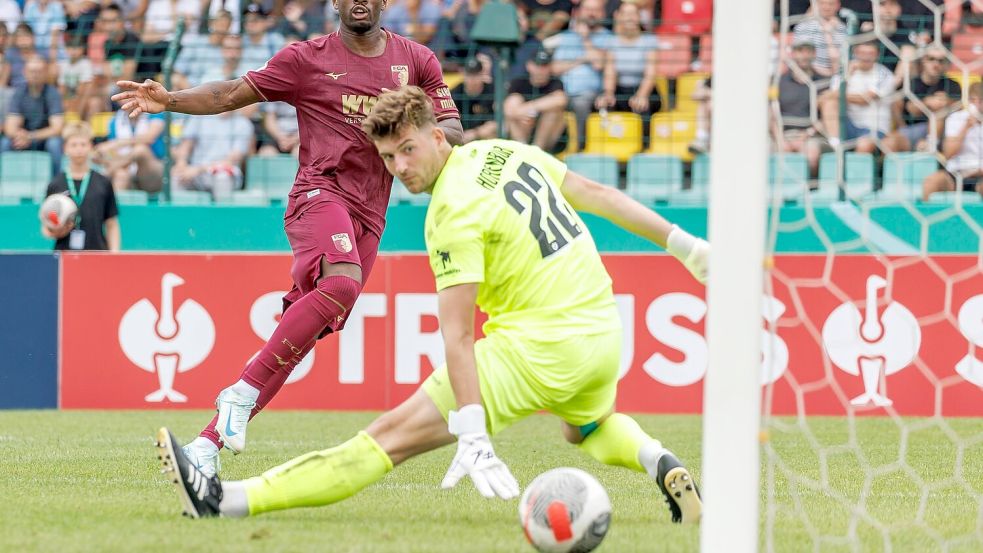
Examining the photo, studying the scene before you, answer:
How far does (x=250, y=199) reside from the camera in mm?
12570

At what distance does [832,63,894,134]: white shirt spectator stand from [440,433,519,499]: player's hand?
736 cm

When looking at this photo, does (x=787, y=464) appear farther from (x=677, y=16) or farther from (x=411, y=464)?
(x=677, y=16)

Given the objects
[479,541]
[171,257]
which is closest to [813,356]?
[171,257]

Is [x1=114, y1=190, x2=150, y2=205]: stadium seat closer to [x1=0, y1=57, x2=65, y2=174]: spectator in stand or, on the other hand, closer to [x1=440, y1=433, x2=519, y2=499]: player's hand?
[x1=0, y1=57, x2=65, y2=174]: spectator in stand

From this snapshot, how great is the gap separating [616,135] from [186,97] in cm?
652

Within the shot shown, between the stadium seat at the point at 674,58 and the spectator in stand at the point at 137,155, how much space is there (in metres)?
4.56

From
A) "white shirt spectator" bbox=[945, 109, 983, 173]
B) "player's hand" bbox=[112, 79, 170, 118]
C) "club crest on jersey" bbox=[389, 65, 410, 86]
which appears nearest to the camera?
"player's hand" bbox=[112, 79, 170, 118]

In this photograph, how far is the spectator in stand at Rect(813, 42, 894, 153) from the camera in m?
11.1

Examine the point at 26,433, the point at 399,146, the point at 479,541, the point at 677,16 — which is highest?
the point at 677,16

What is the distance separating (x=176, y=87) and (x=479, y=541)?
9178 mm

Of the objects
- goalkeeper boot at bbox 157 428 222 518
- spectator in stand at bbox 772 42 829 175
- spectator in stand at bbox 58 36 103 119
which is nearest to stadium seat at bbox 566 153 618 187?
spectator in stand at bbox 772 42 829 175

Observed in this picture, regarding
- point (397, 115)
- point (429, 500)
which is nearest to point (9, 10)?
point (429, 500)

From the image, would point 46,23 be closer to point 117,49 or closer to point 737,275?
point 117,49

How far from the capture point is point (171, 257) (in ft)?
35.1
